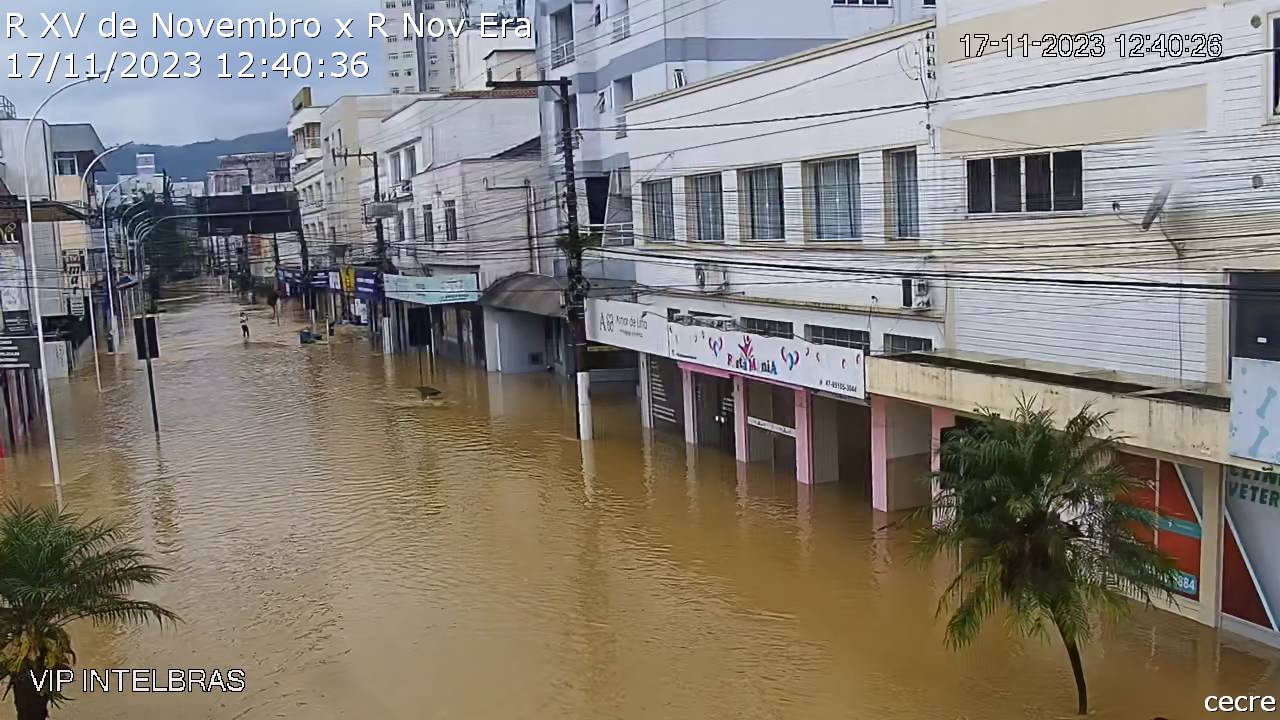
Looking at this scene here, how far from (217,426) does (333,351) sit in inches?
706

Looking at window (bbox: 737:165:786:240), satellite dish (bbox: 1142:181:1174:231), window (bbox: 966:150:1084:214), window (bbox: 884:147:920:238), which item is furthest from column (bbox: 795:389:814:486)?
satellite dish (bbox: 1142:181:1174:231)

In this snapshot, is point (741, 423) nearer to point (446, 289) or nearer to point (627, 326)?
point (627, 326)

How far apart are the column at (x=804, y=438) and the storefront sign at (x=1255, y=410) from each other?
947 cm

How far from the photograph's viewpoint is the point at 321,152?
71.6m

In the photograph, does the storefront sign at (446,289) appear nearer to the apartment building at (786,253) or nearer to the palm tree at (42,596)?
the apartment building at (786,253)

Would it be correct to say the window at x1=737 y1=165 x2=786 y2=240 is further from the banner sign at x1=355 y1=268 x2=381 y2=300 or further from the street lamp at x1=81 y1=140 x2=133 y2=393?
the banner sign at x1=355 y1=268 x2=381 y2=300

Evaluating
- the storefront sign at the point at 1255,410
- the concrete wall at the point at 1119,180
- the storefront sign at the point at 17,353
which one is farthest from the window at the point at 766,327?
the storefront sign at the point at 17,353

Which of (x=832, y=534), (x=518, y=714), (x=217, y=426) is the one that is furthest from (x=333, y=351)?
(x=518, y=714)

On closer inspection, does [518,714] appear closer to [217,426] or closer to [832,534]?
[832,534]

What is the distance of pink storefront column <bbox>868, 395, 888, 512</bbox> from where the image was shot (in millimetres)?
18312

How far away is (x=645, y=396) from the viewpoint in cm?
2722

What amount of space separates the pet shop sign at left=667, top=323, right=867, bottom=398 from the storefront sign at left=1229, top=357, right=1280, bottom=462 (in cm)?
643

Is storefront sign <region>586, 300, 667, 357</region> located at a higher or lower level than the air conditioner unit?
lower

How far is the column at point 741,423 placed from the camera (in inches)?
902
